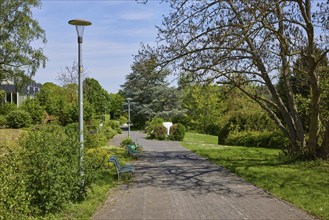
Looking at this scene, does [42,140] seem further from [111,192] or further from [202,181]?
[202,181]

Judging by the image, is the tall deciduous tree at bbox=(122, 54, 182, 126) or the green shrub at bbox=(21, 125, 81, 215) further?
the tall deciduous tree at bbox=(122, 54, 182, 126)

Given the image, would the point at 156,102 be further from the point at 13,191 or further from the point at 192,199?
the point at 13,191

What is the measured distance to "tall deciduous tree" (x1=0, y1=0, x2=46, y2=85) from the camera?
31.3 m

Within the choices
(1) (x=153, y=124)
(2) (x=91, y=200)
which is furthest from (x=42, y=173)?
(1) (x=153, y=124)

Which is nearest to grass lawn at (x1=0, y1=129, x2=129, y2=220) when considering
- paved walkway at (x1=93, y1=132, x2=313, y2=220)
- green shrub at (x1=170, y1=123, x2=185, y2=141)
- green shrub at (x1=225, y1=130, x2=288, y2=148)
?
paved walkway at (x1=93, y1=132, x2=313, y2=220)

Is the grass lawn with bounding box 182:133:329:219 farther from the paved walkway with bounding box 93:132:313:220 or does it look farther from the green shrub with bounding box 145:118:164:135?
the green shrub with bounding box 145:118:164:135

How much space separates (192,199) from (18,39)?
27.5 meters

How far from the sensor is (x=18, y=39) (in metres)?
31.6

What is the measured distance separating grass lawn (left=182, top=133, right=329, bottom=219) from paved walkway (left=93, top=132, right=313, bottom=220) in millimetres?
347

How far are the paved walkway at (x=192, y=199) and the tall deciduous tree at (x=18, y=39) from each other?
74.4ft

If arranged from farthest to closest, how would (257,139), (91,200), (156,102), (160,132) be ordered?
(156,102), (160,132), (257,139), (91,200)

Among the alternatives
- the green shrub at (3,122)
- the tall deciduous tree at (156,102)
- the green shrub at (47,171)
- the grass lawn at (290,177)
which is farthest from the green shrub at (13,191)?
the tall deciduous tree at (156,102)

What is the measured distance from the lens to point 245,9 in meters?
11.5

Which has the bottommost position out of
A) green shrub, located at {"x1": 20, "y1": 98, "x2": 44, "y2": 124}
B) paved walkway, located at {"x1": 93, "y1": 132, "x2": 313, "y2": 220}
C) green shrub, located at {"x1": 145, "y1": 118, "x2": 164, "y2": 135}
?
paved walkway, located at {"x1": 93, "y1": 132, "x2": 313, "y2": 220}
